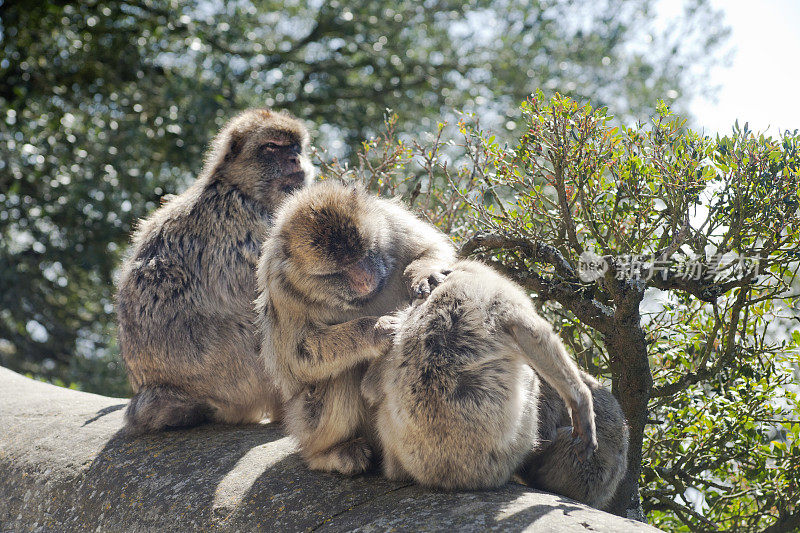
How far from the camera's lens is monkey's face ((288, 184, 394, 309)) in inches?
117

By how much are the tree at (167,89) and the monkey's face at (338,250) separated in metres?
4.75

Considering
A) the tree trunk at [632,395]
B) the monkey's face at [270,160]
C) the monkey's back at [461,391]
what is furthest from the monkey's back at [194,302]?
the tree trunk at [632,395]

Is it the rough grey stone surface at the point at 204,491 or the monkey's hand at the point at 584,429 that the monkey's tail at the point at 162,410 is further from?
the monkey's hand at the point at 584,429

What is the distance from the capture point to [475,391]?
257 centimetres

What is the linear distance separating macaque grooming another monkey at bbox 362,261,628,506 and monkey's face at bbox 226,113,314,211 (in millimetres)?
2167

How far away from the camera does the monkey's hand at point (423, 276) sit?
2863 millimetres

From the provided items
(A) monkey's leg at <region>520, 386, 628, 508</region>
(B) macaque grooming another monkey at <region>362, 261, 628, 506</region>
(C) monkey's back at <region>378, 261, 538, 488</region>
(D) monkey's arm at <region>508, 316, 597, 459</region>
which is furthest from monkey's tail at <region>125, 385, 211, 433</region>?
(D) monkey's arm at <region>508, 316, 597, 459</region>

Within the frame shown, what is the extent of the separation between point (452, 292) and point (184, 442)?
2.02 meters

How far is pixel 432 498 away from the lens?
2.71 meters

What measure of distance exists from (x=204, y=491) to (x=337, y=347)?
1.00 m

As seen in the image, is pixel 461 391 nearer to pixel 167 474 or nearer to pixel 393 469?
pixel 393 469

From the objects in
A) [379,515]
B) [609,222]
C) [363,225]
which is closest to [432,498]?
[379,515]

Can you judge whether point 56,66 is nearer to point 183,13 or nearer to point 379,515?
point 183,13

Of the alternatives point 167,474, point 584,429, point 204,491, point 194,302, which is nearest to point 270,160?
point 194,302
